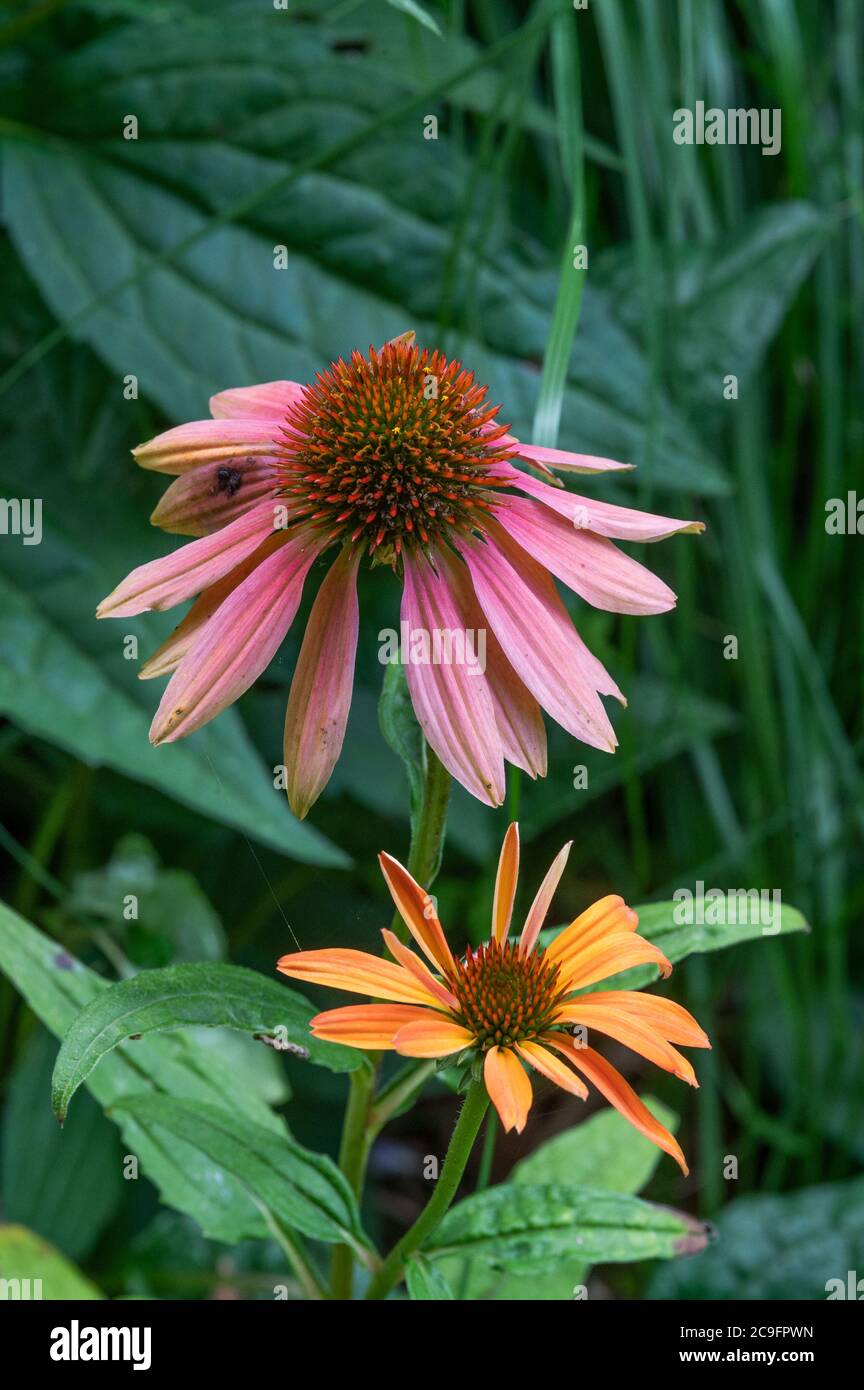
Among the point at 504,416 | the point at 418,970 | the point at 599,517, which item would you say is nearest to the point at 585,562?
the point at 599,517

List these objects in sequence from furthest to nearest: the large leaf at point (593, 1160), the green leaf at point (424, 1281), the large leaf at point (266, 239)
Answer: the large leaf at point (266, 239)
the large leaf at point (593, 1160)
the green leaf at point (424, 1281)

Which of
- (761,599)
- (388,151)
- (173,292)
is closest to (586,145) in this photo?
(388,151)

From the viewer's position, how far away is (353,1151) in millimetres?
437

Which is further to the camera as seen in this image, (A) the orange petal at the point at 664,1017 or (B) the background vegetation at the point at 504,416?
(B) the background vegetation at the point at 504,416

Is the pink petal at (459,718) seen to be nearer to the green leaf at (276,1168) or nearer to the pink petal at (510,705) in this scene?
the pink petal at (510,705)

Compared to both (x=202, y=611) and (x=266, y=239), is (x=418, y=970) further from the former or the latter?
(x=266, y=239)

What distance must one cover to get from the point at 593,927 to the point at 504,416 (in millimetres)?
395

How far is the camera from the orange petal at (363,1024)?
31 cm

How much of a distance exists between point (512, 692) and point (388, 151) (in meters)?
0.59

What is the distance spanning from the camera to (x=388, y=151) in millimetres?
794

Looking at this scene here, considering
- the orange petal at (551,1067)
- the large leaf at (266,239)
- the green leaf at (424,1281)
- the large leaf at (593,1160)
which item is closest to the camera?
the orange petal at (551,1067)

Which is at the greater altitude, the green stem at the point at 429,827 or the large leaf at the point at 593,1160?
the green stem at the point at 429,827

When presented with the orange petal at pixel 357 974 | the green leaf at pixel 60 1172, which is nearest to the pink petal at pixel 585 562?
the orange petal at pixel 357 974

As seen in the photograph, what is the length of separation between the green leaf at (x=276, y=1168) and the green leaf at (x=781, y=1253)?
1.45 ft
